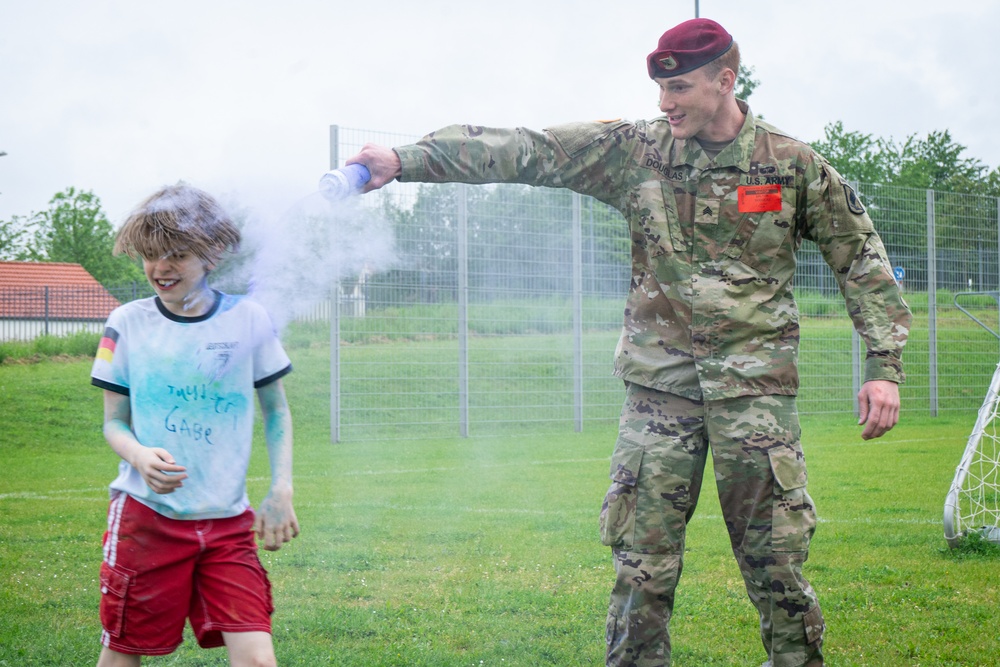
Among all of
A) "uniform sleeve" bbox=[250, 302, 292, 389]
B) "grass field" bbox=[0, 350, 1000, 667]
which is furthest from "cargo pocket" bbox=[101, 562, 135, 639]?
"grass field" bbox=[0, 350, 1000, 667]

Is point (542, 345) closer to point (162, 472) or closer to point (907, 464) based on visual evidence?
point (907, 464)

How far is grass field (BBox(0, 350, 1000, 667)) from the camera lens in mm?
4312

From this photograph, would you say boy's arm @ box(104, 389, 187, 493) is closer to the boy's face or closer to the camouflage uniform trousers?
the boy's face

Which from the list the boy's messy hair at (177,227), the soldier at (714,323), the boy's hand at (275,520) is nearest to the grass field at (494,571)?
the soldier at (714,323)

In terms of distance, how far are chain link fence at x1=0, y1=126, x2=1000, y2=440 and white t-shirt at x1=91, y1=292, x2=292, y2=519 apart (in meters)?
8.63

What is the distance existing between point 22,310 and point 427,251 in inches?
394

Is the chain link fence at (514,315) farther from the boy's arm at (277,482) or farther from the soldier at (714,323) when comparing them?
the boy's arm at (277,482)

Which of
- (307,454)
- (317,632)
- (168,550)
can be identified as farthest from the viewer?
(307,454)

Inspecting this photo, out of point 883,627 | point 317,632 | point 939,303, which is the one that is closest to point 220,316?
point 317,632

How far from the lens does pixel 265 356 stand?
9.84 ft

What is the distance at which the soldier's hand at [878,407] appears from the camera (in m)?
3.39

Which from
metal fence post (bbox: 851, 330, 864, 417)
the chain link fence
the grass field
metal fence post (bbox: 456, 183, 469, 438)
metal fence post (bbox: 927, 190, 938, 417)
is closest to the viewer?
the grass field

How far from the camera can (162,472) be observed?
2.60 meters

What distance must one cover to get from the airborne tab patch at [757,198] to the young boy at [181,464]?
1.72 metres
